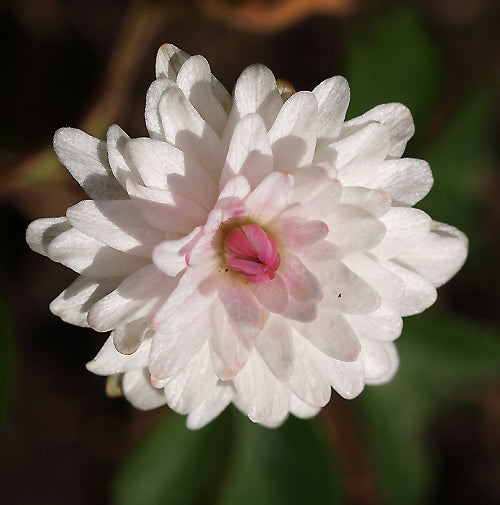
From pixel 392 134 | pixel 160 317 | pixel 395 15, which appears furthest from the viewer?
pixel 395 15

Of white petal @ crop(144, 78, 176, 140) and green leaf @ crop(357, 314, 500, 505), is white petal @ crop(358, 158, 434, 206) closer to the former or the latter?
white petal @ crop(144, 78, 176, 140)

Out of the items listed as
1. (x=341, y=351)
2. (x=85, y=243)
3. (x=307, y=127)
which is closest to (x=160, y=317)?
(x=85, y=243)

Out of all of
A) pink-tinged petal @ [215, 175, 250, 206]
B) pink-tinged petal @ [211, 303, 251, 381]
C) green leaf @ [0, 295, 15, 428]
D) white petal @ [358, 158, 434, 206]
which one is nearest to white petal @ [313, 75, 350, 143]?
white petal @ [358, 158, 434, 206]

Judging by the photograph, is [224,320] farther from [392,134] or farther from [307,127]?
[392,134]

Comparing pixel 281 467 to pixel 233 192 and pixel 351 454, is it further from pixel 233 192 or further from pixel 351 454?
pixel 233 192

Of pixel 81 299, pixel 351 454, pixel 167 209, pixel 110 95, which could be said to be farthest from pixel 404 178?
pixel 351 454

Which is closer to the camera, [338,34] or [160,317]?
[160,317]

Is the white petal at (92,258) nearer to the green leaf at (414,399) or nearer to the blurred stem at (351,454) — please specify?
the green leaf at (414,399)
